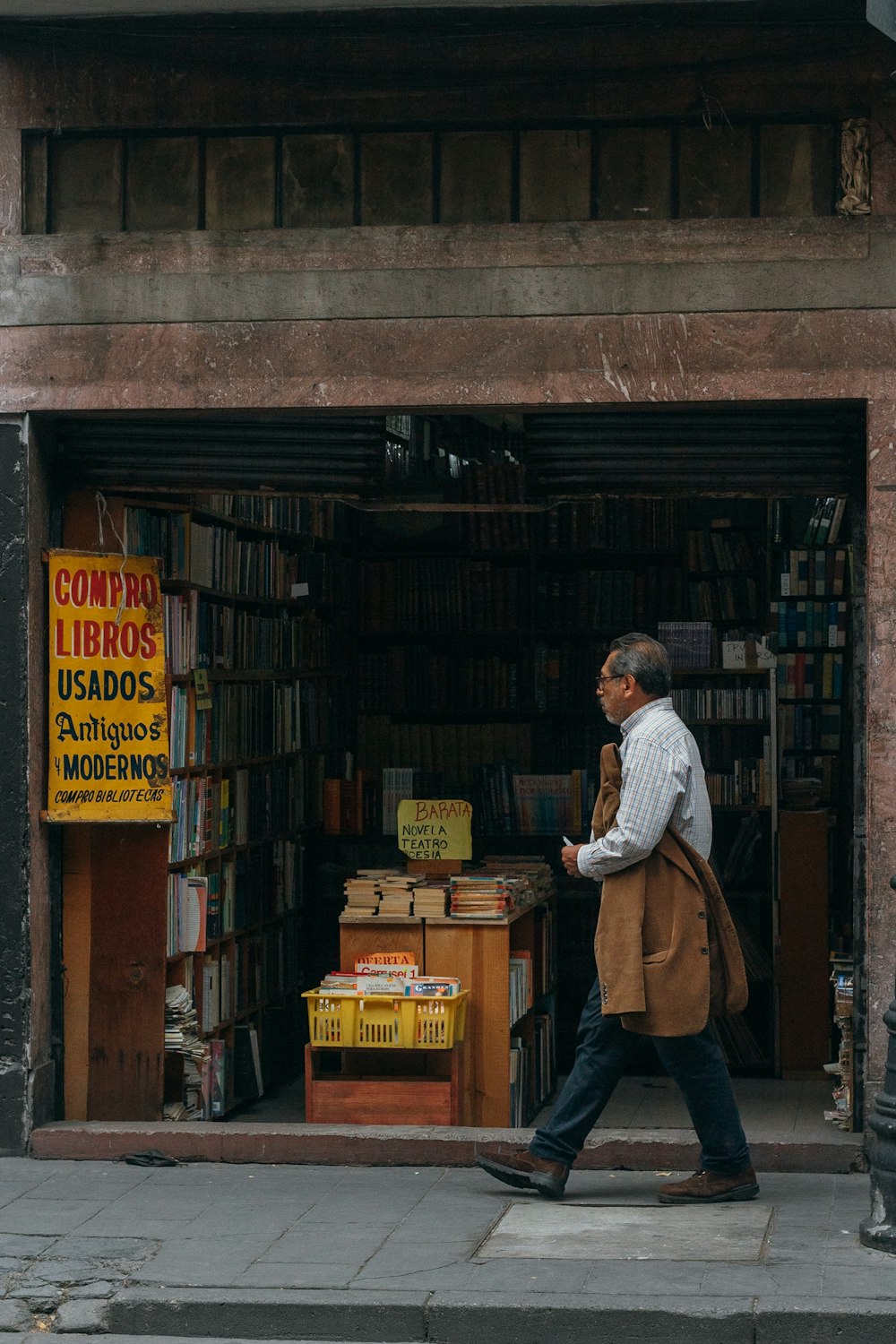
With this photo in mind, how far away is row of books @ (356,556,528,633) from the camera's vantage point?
12.0 metres

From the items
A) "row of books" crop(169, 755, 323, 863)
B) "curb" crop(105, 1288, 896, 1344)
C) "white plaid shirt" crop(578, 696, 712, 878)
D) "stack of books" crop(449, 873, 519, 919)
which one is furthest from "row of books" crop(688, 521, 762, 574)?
"curb" crop(105, 1288, 896, 1344)

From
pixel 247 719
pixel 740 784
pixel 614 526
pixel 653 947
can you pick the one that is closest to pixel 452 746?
pixel 614 526

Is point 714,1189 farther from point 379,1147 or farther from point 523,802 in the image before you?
point 523,802

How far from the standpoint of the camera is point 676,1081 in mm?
7020

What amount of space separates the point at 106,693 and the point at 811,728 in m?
5.37

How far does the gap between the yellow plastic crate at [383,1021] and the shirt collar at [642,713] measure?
5.30 feet

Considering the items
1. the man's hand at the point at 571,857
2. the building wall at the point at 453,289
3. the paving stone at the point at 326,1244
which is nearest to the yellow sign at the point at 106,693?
the building wall at the point at 453,289

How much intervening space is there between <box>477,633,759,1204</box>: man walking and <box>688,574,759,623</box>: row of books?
15.1 ft

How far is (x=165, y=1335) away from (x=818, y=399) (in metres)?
4.25

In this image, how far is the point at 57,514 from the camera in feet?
27.0

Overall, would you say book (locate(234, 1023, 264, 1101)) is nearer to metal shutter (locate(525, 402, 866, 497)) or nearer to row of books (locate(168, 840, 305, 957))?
row of books (locate(168, 840, 305, 957))

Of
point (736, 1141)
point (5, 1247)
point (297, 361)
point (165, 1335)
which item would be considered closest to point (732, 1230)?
point (736, 1141)

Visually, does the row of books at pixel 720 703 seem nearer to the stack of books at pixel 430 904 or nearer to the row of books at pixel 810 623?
the row of books at pixel 810 623

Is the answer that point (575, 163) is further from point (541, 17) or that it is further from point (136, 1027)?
point (136, 1027)
